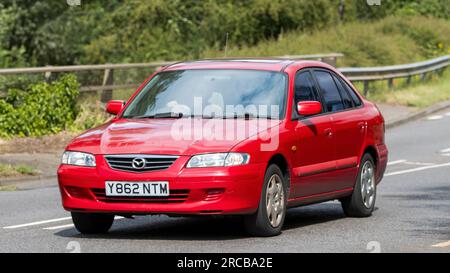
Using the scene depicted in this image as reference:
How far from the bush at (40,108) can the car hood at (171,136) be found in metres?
10.5

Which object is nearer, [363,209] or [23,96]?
[363,209]

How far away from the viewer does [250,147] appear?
1118 centimetres

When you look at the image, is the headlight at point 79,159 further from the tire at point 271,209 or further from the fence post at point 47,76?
the fence post at point 47,76

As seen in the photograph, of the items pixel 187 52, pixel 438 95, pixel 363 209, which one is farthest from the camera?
pixel 187 52

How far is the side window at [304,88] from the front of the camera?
12.6m

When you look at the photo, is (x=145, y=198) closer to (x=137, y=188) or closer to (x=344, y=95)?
(x=137, y=188)

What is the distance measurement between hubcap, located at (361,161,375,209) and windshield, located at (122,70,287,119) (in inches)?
66.3

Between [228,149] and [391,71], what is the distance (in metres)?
22.7

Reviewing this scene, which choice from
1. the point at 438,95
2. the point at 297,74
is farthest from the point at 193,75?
the point at 438,95

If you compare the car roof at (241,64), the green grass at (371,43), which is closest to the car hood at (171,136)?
the car roof at (241,64)

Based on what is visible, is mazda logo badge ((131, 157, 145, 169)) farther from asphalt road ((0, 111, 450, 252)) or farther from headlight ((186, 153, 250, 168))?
asphalt road ((0, 111, 450, 252))

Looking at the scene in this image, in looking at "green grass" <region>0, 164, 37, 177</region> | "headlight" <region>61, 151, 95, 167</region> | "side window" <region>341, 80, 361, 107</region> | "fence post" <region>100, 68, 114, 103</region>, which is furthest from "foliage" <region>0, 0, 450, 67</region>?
"headlight" <region>61, 151, 95, 167</region>
